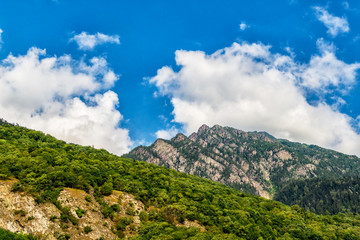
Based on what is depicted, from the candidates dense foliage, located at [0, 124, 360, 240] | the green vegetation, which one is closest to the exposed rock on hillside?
the green vegetation

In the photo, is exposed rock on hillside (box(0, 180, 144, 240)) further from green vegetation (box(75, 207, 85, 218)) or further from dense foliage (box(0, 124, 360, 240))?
dense foliage (box(0, 124, 360, 240))

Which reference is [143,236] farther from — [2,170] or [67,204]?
[2,170]

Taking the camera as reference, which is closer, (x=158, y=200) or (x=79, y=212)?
(x=79, y=212)

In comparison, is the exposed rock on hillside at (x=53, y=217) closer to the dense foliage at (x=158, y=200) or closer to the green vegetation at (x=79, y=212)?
the green vegetation at (x=79, y=212)

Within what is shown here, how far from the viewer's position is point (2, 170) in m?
44.9

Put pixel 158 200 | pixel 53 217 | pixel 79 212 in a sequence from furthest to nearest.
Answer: pixel 158 200
pixel 79 212
pixel 53 217

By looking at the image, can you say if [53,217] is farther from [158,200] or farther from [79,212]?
[158,200]

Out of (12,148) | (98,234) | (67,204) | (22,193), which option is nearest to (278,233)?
(98,234)

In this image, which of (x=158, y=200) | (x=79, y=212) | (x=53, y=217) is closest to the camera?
(x=53, y=217)

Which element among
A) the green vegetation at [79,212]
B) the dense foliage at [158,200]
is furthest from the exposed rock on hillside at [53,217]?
Result: the dense foliage at [158,200]

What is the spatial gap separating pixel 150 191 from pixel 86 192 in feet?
69.3

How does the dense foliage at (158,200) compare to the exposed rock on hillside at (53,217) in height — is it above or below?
above

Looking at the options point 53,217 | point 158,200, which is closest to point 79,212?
point 53,217

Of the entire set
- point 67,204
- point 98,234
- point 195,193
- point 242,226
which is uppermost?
point 195,193
